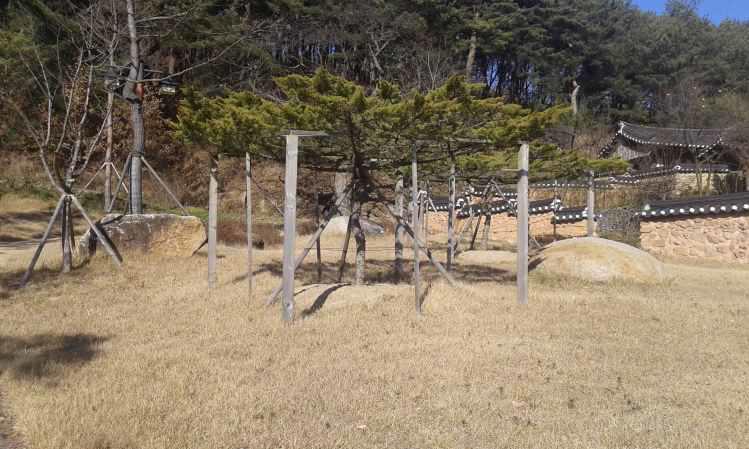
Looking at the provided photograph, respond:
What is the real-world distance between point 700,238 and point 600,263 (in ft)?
26.9

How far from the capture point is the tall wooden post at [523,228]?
9234 mm

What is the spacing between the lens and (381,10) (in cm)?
2794

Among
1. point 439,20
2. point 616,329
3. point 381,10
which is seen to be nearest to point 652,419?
point 616,329

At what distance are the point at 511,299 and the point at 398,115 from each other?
3605mm

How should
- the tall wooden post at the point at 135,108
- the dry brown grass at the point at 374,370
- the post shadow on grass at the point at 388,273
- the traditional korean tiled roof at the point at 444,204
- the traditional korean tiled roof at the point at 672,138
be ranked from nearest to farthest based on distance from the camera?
the dry brown grass at the point at 374,370 → the post shadow on grass at the point at 388,273 → the tall wooden post at the point at 135,108 → the traditional korean tiled roof at the point at 444,204 → the traditional korean tiled roof at the point at 672,138

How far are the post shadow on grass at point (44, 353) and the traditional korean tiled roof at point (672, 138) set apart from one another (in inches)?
1120

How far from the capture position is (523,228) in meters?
9.41

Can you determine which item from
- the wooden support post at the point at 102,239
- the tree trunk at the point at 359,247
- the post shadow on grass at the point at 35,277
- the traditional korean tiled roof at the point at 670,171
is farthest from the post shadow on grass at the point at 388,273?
the traditional korean tiled roof at the point at 670,171

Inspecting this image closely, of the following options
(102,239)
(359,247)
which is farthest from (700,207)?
(102,239)

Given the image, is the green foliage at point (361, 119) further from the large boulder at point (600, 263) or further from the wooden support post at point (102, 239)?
the large boulder at point (600, 263)

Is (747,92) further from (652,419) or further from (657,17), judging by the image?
(652,419)

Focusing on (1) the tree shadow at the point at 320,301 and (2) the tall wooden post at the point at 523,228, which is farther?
(2) the tall wooden post at the point at 523,228

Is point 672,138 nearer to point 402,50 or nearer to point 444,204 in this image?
point 444,204

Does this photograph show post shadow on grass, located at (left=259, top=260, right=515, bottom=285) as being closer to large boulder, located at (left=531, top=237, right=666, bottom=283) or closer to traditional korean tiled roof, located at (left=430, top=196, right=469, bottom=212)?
large boulder, located at (left=531, top=237, right=666, bottom=283)
